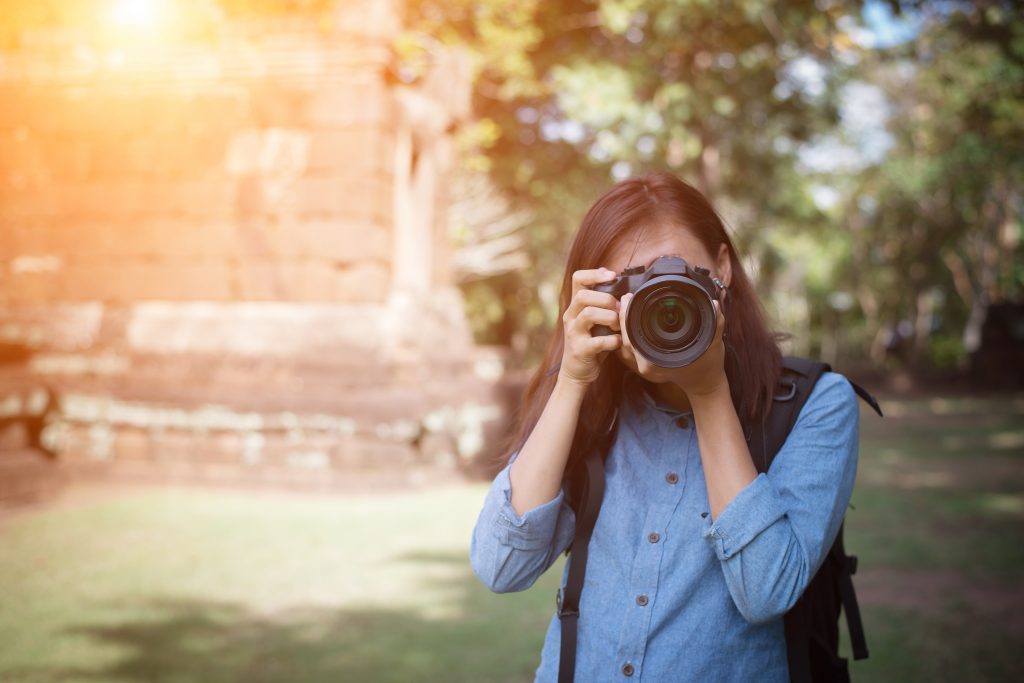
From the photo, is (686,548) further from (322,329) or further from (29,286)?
(29,286)

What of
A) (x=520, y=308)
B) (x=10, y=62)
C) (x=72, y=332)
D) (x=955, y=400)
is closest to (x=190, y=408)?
(x=72, y=332)

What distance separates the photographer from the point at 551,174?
1684 cm

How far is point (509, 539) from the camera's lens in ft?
5.38

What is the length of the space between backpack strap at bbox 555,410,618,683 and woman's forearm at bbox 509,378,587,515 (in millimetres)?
68

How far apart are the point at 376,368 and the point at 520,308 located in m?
31.1

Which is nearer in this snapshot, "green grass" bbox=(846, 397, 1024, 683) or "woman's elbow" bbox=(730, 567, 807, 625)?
"woman's elbow" bbox=(730, 567, 807, 625)

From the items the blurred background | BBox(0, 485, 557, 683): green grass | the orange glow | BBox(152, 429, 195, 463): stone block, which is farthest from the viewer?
the orange glow

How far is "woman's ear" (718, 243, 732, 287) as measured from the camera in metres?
1.76

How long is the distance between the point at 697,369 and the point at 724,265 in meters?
0.35

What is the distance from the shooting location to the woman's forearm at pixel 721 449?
153cm

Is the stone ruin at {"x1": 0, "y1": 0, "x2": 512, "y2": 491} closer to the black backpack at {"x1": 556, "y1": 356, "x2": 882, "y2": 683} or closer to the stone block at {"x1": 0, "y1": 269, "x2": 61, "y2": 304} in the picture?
the stone block at {"x1": 0, "y1": 269, "x2": 61, "y2": 304}

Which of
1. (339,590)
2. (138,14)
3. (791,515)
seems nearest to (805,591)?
(791,515)

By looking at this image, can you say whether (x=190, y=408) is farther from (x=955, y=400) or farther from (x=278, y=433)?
(x=955, y=400)

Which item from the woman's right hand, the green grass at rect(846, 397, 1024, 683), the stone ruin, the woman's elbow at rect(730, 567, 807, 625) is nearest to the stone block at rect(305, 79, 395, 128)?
the stone ruin
